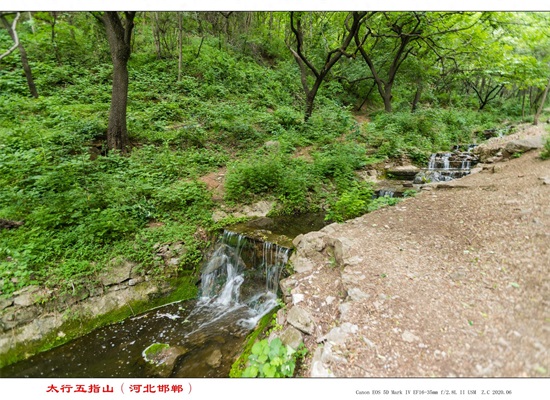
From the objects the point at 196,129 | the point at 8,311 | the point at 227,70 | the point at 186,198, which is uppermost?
the point at 227,70

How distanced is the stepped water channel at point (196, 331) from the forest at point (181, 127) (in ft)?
2.05

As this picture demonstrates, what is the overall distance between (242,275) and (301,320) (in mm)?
2387

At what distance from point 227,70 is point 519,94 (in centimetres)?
2900

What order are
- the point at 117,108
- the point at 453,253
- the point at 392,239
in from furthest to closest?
the point at 117,108 < the point at 392,239 < the point at 453,253

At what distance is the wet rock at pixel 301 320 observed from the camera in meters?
2.87

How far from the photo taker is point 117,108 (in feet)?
22.3

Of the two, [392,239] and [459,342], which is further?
[392,239]

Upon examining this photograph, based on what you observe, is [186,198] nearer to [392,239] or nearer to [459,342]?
[392,239]

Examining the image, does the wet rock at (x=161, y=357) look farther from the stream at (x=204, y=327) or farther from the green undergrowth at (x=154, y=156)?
the green undergrowth at (x=154, y=156)

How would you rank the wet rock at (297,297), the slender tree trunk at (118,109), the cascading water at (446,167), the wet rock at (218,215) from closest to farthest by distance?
the wet rock at (297,297), the wet rock at (218,215), the slender tree trunk at (118,109), the cascading water at (446,167)

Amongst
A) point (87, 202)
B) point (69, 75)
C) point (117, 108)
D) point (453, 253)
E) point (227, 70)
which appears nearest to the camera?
point (453, 253)

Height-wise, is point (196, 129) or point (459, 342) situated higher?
point (196, 129)

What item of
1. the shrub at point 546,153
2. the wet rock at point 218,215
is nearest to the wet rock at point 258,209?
the wet rock at point 218,215

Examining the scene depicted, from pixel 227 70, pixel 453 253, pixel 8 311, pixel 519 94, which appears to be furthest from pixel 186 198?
pixel 519 94
